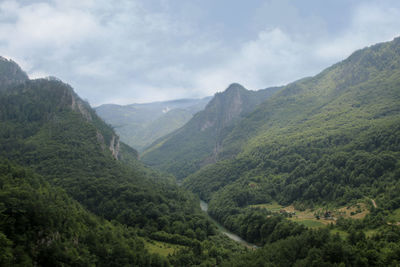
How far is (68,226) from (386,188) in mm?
114493

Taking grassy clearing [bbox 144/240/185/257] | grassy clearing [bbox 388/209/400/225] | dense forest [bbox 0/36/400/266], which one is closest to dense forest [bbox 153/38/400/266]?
grassy clearing [bbox 388/209/400/225]

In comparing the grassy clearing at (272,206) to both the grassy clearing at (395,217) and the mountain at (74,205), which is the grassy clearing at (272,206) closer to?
the mountain at (74,205)

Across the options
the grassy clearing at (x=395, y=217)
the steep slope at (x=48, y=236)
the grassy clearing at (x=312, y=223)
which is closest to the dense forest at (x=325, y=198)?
the grassy clearing at (x=395, y=217)

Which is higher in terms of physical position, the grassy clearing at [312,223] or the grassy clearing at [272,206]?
the grassy clearing at [312,223]

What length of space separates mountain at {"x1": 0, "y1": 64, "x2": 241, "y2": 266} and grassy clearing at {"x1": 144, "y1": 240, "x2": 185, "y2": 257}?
330 millimetres

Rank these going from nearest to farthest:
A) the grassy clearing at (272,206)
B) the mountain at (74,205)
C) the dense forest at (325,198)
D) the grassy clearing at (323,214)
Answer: the mountain at (74,205) → the dense forest at (325,198) → the grassy clearing at (323,214) → the grassy clearing at (272,206)

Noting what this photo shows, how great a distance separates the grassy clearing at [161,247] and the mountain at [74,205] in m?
0.33

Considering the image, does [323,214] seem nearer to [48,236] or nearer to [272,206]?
[272,206]

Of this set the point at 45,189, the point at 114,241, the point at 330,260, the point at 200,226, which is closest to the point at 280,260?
the point at 330,260

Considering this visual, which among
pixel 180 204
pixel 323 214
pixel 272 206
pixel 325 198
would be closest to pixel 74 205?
pixel 180 204

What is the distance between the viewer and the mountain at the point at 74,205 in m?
53.8

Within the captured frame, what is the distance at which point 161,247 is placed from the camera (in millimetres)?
93438

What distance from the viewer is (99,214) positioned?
10700cm

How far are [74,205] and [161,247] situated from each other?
30306mm
